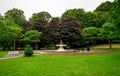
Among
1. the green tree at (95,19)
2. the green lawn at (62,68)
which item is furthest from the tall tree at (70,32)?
the green lawn at (62,68)

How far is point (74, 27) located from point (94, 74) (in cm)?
3326

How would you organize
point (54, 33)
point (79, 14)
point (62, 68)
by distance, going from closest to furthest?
1. point (62, 68)
2. point (54, 33)
3. point (79, 14)

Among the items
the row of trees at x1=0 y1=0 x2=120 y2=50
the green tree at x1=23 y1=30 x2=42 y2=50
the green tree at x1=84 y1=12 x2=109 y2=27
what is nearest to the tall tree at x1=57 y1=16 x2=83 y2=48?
the row of trees at x1=0 y1=0 x2=120 y2=50

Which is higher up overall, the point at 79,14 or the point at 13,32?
the point at 79,14

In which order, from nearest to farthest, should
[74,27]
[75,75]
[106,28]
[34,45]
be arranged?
[75,75]
[106,28]
[74,27]
[34,45]

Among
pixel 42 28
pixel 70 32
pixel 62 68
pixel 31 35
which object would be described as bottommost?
pixel 62 68

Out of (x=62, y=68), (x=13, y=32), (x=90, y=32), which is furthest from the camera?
(x=90, y=32)

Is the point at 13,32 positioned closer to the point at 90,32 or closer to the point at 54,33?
the point at 54,33

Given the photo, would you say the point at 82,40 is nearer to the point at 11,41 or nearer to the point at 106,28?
the point at 106,28

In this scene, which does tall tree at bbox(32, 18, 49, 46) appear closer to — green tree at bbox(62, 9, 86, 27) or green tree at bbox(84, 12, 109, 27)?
green tree at bbox(62, 9, 86, 27)

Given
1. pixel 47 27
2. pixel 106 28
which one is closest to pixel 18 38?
pixel 47 27

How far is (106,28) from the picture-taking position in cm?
4094

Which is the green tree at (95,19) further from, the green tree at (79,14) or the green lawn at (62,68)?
the green lawn at (62,68)

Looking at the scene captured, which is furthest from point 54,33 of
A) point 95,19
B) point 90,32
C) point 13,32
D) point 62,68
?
point 62,68
